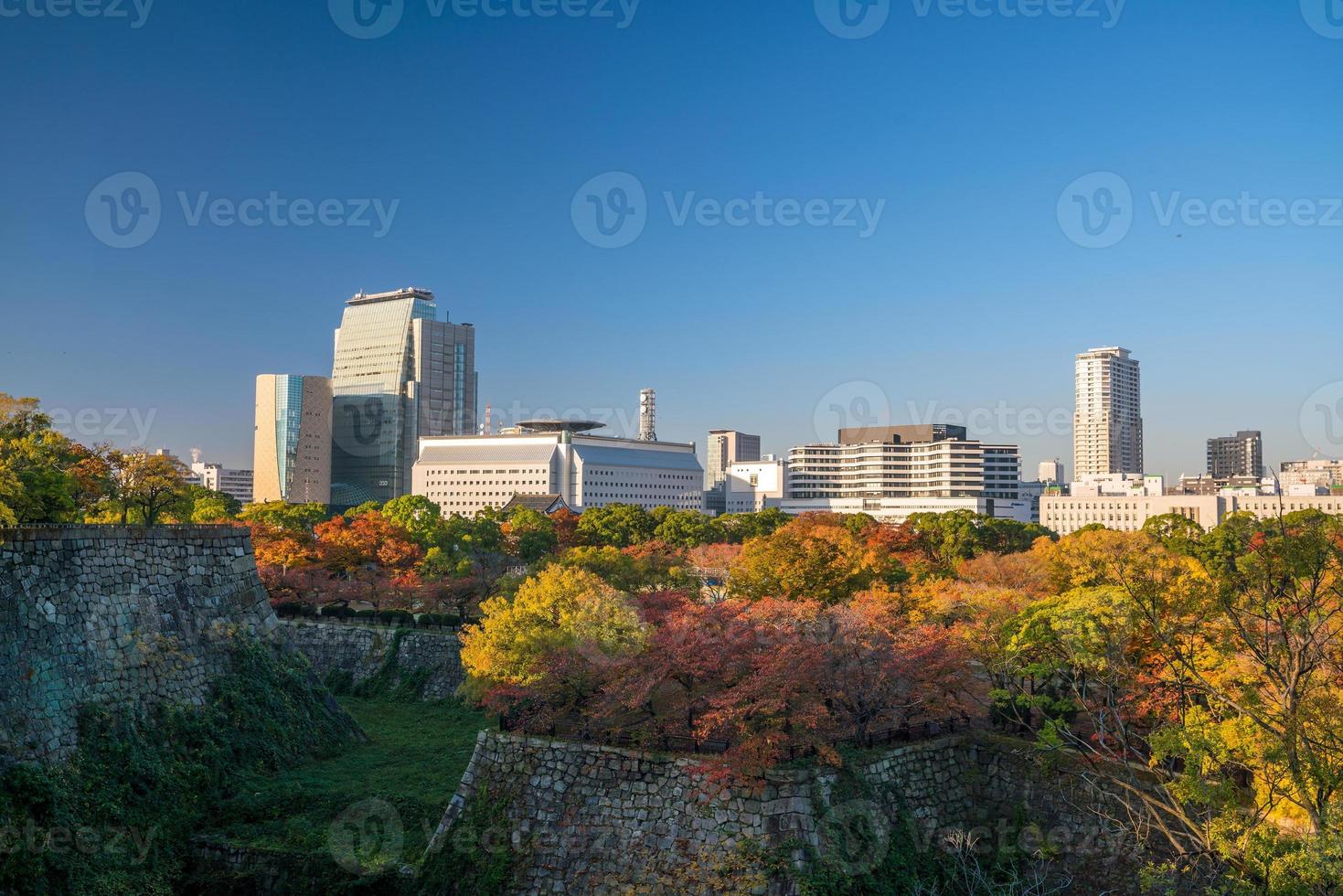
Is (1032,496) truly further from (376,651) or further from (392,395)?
(376,651)

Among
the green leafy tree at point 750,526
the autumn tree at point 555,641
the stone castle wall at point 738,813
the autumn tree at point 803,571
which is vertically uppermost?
the green leafy tree at point 750,526

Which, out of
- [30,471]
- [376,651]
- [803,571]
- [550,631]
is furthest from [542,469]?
[30,471]

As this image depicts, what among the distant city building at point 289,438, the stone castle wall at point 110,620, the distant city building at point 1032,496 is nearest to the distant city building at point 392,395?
the distant city building at point 289,438

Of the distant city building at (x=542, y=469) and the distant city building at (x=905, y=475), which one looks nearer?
the distant city building at (x=905, y=475)

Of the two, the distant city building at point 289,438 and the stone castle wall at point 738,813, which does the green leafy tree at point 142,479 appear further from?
the distant city building at point 289,438

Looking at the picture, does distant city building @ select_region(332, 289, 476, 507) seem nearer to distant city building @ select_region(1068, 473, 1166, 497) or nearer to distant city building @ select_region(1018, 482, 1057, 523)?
distant city building @ select_region(1018, 482, 1057, 523)

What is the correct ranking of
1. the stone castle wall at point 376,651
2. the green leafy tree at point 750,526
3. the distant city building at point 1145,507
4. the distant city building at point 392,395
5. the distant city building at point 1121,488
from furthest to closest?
the distant city building at point 392,395, the distant city building at point 1121,488, the distant city building at point 1145,507, the green leafy tree at point 750,526, the stone castle wall at point 376,651
